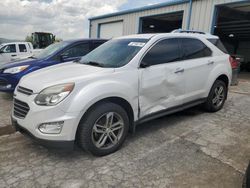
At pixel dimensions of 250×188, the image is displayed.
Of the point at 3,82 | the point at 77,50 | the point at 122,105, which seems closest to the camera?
the point at 122,105

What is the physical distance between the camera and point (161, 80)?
3770 millimetres

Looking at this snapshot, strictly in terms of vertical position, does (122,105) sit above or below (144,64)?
below

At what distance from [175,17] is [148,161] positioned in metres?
13.9

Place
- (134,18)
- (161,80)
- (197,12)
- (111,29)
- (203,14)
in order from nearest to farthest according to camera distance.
A: (161,80) → (203,14) → (197,12) → (134,18) → (111,29)

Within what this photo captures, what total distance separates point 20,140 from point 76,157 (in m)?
1.18

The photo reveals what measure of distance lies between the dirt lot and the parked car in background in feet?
5.48

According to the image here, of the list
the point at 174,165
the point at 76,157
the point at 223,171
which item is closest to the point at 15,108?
the point at 76,157

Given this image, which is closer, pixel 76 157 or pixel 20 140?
pixel 76 157

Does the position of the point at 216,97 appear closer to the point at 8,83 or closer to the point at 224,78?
the point at 224,78

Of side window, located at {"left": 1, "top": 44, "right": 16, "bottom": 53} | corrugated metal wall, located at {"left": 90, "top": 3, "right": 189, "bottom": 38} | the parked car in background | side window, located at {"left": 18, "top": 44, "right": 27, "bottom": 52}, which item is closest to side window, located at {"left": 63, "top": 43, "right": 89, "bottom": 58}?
the parked car in background

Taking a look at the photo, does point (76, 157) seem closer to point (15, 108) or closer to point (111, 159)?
point (111, 159)

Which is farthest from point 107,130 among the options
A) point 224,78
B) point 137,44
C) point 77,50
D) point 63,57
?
point 77,50

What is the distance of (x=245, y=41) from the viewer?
27781mm

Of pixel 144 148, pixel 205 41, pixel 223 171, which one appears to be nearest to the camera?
pixel 223 171
